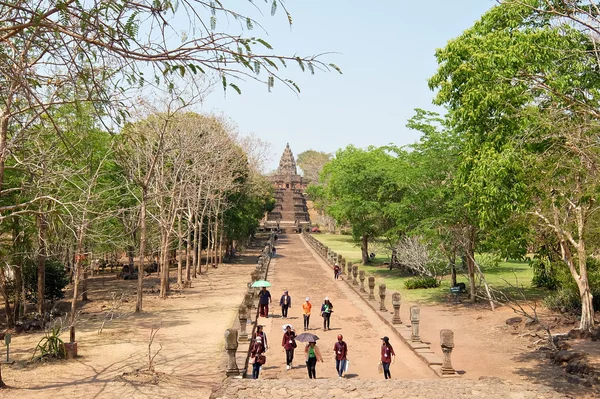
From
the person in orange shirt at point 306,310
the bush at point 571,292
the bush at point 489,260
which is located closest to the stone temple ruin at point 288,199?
the bush at point 489,260

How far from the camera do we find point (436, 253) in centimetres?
2534

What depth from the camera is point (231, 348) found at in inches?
452

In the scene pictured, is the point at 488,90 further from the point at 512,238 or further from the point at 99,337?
the point at 99,337

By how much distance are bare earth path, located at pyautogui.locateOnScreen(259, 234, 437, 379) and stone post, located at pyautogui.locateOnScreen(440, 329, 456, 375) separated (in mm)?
355

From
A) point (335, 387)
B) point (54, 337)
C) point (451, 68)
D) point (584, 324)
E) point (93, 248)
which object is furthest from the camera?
point (93, 248)

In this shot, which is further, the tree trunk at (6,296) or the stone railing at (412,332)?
the tree trunk at (6,296)

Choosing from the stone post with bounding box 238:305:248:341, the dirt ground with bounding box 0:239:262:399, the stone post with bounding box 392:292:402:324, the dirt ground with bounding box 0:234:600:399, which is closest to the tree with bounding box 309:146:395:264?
the dirt ground with bounding box 0:234:600:399

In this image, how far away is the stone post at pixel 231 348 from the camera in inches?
446

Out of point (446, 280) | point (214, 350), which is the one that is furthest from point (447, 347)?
point (446, 280)

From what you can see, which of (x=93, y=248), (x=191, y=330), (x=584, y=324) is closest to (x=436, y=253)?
(x=584, y=324)

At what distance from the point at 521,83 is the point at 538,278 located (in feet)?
53.3

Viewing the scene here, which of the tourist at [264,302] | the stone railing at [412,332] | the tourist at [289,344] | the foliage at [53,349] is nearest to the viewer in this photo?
the stone railing at [412,332]

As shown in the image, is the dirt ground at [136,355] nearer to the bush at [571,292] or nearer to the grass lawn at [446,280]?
the grass lawn at [446,280]

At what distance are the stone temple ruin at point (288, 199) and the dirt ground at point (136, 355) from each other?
6684 centimetres
